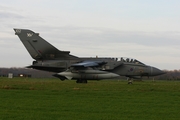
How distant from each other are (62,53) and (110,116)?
92.8 ft

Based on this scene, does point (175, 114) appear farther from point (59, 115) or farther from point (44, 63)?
point (44, 63)

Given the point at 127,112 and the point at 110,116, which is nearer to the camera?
the point at 110,116

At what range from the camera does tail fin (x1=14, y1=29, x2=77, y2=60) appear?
1510 inches

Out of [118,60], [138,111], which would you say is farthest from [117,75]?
[138,111]

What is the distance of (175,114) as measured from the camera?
11.4 meters

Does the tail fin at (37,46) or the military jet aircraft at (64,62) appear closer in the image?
the military jet aircraft at (64,62)

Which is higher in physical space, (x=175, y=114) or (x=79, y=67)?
(x=79, y=67)

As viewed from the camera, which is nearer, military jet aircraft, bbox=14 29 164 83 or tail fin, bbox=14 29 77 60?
military jet aircraft, bbox=14 29 164 83

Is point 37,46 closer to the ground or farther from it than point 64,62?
farther from it

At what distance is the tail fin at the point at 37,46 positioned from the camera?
3834 centimetres

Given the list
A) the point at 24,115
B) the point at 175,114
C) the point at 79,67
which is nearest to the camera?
the point at 24,115

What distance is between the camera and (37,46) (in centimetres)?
3834

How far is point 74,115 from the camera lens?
1081cm

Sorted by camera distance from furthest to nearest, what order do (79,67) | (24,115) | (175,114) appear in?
(79,67) < (175,114) < (24,115)
